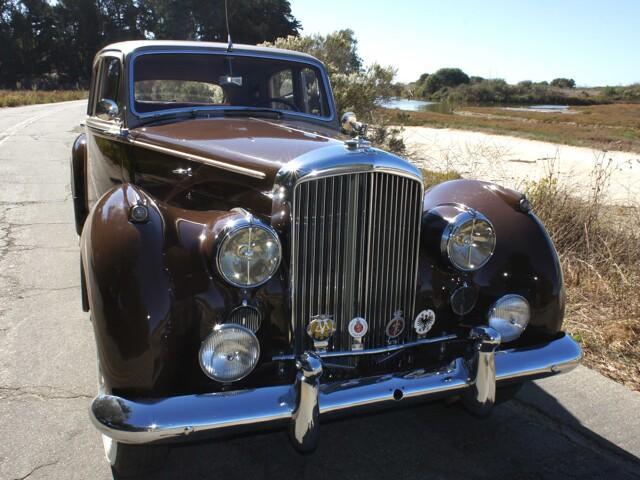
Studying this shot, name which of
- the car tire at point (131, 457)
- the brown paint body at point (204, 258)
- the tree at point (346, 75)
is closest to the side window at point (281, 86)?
the brown paint body at point (204, 258)

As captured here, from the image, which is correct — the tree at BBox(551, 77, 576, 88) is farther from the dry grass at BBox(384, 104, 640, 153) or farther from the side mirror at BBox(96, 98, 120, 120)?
the side mirror at BBox(96, 98, 120, 120)

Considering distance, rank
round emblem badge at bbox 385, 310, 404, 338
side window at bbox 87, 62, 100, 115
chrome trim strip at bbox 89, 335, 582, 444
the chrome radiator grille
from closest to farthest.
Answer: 1. chrome trim strip at bbox 89, 335, 582, 444
2. the chrome radiator grille
3. round emblem badge at bbox 385, 310, 404, 338
4. side window at bbox 87, 62, 100, 115

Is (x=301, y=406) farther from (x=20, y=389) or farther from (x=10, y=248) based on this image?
(x=10, y=248)

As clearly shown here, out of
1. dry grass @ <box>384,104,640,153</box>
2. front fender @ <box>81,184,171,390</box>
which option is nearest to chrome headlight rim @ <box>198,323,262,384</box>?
front fender @ <box>81,184,171,390</box>

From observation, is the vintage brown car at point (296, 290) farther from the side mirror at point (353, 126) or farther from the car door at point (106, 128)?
the car door at point (106, 128)

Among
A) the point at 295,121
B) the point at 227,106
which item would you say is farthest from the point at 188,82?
the point at 295,121

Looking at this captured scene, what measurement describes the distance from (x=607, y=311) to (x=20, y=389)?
12.2ft

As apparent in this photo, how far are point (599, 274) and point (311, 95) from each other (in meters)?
2.50

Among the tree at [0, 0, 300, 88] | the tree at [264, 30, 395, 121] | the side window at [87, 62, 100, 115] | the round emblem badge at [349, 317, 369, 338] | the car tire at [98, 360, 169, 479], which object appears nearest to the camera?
the car tire at [98, 360, 169, 479]

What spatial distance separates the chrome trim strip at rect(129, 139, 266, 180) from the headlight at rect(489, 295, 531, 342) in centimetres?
122

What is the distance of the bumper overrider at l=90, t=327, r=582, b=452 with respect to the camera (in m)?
1.90

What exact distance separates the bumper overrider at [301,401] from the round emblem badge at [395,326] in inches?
11.4

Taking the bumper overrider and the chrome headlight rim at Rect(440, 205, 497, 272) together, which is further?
the chrome headlight rim at Rect(440, 205, 497, 272)

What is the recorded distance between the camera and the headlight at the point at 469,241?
2578 mm
